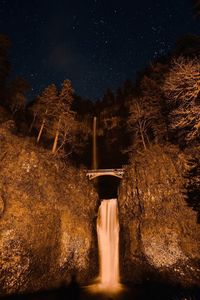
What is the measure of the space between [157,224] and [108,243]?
655cm

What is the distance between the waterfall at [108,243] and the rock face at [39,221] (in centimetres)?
121

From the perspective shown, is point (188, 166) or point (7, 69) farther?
point (7, 69)

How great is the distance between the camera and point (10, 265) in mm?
17812

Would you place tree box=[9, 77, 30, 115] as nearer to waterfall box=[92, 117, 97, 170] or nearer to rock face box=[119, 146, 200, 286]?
waterfall box=[92, 117, 97, 170]

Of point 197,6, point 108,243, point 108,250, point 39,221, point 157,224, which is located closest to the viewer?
point 197,6

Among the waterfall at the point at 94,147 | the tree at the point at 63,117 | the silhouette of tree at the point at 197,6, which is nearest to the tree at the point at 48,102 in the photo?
the tree at the point at 63,117

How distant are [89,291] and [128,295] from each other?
11.9 ft

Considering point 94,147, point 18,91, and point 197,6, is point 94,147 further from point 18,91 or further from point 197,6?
point 197,6

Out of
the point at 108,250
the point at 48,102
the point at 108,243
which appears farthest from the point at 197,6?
the point at 108,250

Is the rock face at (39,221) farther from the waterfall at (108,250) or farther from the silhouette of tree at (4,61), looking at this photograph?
the silhouette of tree at (4,61)

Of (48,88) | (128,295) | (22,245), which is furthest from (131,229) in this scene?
(48,88)

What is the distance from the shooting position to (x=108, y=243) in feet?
81.8

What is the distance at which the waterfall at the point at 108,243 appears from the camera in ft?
75.8

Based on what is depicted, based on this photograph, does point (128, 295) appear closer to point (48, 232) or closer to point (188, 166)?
point (48, 232)
